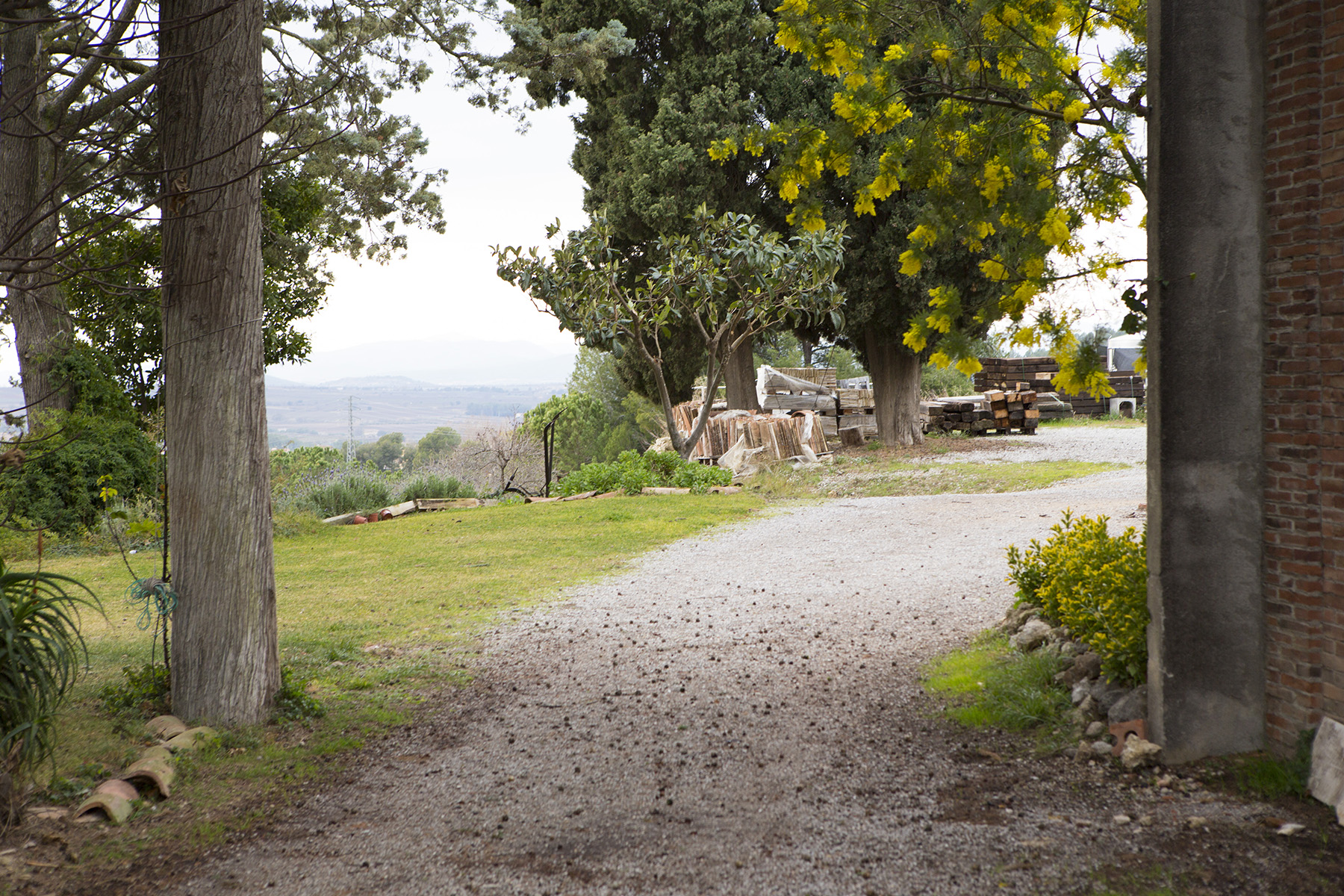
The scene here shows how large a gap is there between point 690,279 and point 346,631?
8306mm

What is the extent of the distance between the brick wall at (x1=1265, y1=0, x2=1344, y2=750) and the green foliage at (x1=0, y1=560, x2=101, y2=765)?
4505 millimetres

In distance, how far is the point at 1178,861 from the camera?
114 inches

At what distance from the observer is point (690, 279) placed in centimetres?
1327

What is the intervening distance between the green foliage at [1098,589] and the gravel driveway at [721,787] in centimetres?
57

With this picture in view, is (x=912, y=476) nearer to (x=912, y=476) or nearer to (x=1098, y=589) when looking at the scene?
(x=912, y=476)

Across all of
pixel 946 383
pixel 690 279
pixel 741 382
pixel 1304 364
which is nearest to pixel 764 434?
pixel 741 382

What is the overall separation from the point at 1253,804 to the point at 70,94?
512 inches

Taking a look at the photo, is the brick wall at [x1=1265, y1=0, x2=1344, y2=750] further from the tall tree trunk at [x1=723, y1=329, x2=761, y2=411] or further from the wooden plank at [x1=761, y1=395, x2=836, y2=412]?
the wooden plank at [x1=761, y1=395, x2=836, y2=412]

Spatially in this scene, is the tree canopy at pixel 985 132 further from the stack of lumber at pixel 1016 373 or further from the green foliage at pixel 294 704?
the stack of lumber at pixel 1016 373

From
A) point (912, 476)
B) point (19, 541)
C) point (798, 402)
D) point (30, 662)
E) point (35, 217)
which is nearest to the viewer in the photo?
point (30, 662)

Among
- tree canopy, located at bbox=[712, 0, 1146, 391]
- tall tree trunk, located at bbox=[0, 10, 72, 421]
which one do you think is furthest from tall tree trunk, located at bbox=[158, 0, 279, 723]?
tall tree trunk, located at bbox=[0, 10, 72, 421]

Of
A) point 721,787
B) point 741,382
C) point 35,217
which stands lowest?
point 721,787

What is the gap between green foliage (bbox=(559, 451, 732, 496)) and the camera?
13797 millimetres

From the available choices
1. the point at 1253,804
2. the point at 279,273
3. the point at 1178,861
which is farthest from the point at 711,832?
the point at 279,273
